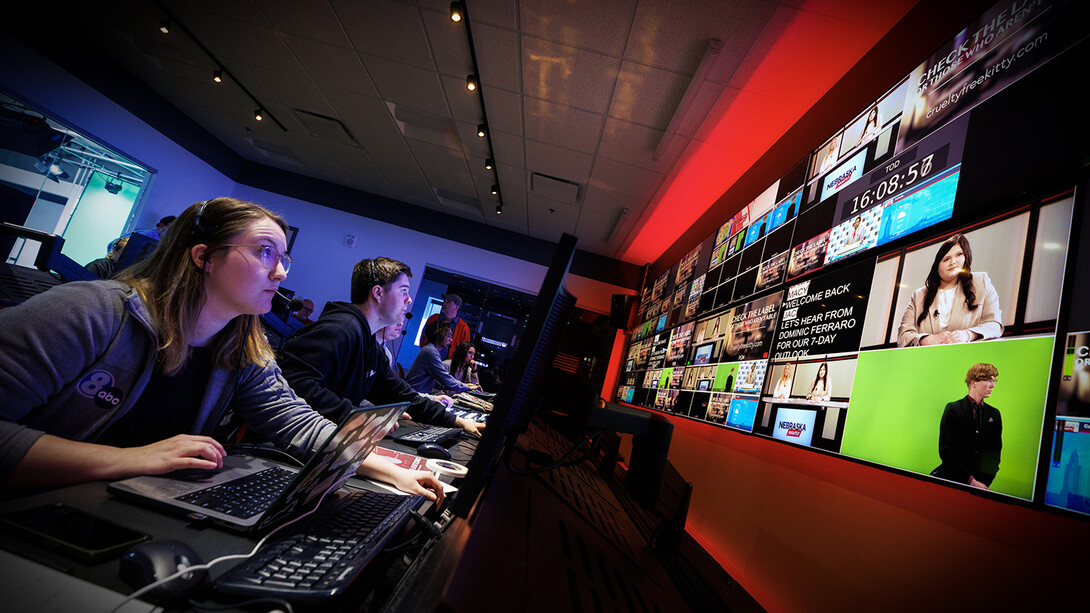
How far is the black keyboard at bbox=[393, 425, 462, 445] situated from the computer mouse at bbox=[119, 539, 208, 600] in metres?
1.18

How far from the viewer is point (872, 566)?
62.7 inches

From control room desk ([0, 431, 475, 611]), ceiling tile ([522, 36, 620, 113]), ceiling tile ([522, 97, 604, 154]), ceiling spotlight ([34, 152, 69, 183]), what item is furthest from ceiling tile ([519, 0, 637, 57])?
ceiling spotlight ([34, 152, 69, 183])

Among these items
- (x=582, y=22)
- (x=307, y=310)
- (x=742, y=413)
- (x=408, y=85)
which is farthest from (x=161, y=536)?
(x=307, y=310)

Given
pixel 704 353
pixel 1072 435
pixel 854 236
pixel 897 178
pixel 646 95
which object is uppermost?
pixel 646 95

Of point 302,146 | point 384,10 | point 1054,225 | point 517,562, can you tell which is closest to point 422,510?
point 517,562

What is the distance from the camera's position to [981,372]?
51.9 inches

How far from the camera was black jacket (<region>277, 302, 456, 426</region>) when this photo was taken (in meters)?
1.83

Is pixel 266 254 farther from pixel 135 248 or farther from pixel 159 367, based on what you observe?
pixel 135 248

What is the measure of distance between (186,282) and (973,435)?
7.06ft

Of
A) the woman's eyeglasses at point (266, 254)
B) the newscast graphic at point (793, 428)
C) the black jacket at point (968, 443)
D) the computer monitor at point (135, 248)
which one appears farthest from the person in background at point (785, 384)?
the computer monitor at point (135, 248)

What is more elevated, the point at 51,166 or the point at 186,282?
the point at 51,166

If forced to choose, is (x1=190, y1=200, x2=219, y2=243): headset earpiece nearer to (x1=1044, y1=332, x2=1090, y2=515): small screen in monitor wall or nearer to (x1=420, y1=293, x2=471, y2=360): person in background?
(x1=1044, y1=332, x2=1090, y2=515): small screen in monitor wall

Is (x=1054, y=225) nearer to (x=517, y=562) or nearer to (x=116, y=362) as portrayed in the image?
(x=517, y=562)

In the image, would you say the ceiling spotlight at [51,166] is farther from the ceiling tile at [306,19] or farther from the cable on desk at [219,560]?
the cable on desk at [219,560]
